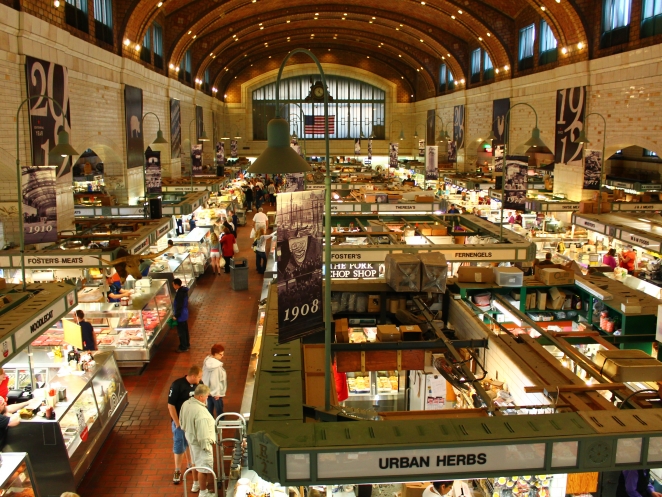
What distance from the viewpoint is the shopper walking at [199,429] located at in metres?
6.47

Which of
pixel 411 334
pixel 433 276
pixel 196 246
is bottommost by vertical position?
pixel 196 246

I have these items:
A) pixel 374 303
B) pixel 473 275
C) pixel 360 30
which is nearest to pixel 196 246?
pixel 473 275

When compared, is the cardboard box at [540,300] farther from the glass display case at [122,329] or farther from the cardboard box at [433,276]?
the glass display case at [122,329]

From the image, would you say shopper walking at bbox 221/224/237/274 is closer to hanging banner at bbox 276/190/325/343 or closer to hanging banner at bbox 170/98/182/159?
hanging banner at bbox 170/98/182/159

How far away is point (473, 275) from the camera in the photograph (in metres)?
8.20

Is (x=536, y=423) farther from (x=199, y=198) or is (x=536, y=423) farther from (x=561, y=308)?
(x=199, y=198)

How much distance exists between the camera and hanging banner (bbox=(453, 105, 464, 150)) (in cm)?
3328

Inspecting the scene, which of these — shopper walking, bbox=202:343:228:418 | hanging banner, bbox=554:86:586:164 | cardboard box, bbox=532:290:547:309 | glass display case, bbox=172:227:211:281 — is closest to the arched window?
hanging banner, bbox=554:86:586:164

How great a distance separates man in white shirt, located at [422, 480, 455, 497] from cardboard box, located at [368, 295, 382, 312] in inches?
95.5

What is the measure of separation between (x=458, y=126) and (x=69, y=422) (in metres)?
29.7

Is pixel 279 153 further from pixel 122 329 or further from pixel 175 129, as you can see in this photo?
pixel 175 129

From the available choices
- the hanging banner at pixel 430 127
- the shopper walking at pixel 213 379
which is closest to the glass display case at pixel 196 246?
the shopper walking at pixel 213 379

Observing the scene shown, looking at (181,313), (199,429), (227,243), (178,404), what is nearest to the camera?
(199,429)

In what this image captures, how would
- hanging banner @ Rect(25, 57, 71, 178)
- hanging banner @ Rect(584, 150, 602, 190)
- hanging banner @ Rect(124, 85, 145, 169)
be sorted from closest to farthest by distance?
hanging banner @ Rect(25, 57, 71, 178)
hanging banner @ Rect(584, 150, 602, 190)
hanging banner @ Rect(124, 85, 145, 169)
